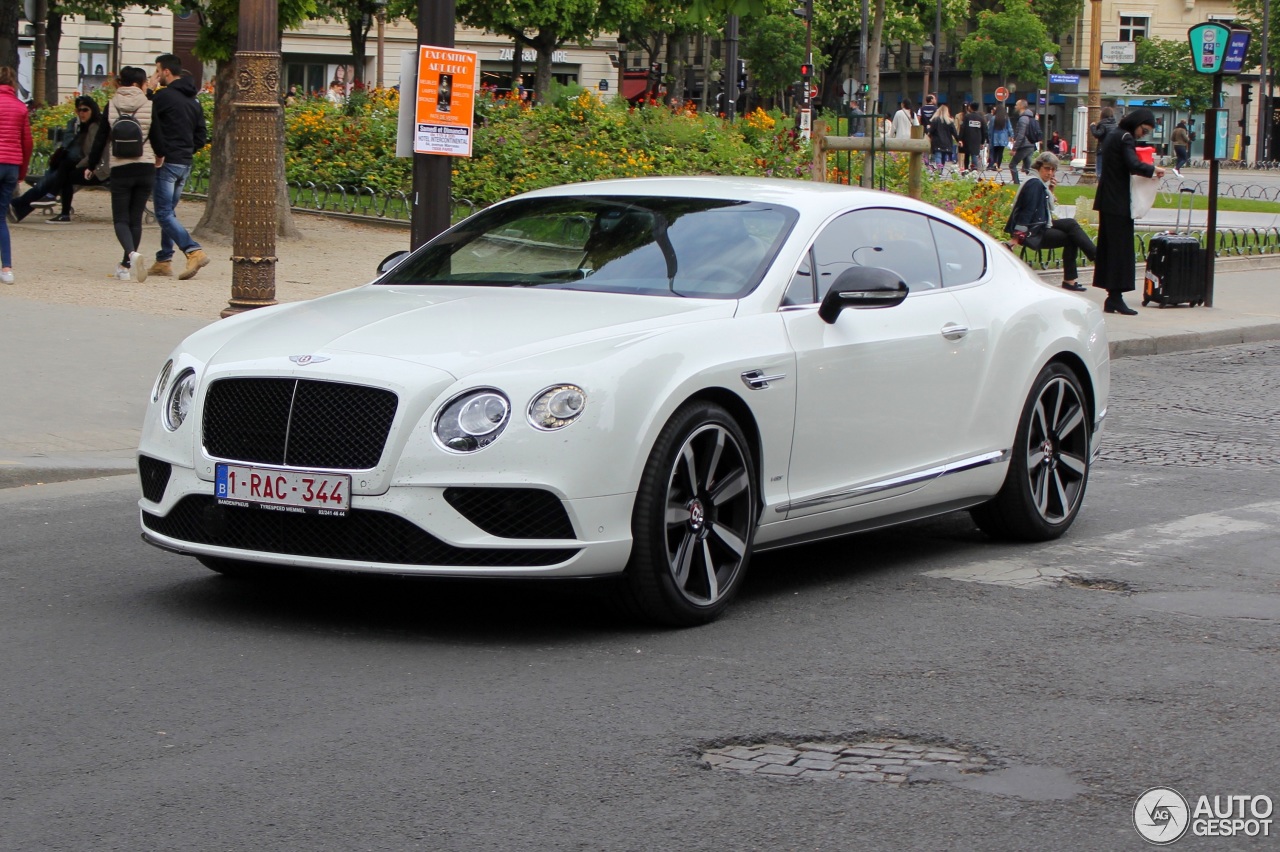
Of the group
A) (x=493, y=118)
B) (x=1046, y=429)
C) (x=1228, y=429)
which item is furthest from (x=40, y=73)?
(x=1046, y=429)

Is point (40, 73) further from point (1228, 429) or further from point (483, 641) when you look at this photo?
point (483, 641)

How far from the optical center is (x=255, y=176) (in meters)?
12.1

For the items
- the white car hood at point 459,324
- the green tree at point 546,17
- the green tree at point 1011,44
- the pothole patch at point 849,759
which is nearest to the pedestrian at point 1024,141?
the green tree at point 546,17

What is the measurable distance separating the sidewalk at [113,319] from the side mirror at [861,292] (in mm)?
4194

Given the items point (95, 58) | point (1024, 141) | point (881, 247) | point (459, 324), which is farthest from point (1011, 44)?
point (459, 324)

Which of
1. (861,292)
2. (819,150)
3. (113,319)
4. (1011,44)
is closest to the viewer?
(861,292)

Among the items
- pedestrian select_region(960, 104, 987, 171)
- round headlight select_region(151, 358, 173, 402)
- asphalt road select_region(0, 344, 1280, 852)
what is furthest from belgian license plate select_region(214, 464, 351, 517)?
pedestrian select_region(960, 104, 987, 171)

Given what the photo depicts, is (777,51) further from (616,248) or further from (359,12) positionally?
(616,248)

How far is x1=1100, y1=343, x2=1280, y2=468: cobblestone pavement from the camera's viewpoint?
417 inches

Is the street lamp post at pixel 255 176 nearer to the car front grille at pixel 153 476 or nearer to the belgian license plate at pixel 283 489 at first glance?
the car front grille at pixel 153 476

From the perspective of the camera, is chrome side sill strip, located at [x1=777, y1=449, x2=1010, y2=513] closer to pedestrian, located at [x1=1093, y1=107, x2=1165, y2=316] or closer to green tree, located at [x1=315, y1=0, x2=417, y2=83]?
pedestrian, located at [x1=1093, y1=107, x2=1165, y2=316]

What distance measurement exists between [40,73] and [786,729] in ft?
130

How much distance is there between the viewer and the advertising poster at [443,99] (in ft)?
38.2

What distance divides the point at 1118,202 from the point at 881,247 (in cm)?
1183
